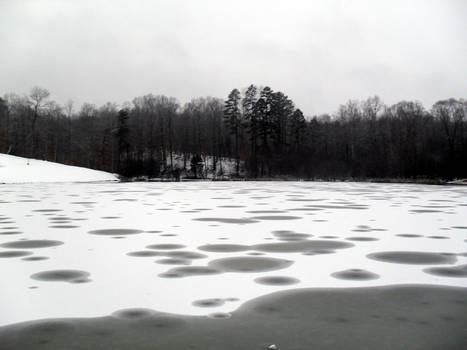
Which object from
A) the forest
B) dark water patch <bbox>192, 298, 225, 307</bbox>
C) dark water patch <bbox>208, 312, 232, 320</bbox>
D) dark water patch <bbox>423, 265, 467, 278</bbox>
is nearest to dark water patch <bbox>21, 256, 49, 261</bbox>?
dark water patch <bbox>192, 298, 225, 307</bbox>

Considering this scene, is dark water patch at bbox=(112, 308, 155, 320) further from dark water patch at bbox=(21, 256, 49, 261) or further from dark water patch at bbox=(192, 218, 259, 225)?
dark water patch at bbox=(192, 218, 259, 225)

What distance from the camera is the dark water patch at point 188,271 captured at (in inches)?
202

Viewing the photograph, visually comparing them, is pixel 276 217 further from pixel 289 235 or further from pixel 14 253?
pixel 14 253

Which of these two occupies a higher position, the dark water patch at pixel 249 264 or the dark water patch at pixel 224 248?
the dark water patch at pixel 224 248

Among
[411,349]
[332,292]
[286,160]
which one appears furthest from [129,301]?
[286,160]

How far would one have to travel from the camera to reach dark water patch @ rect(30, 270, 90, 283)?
4.91m

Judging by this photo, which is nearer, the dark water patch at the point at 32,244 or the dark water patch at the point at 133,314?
the dark water patch at the point at 133,314

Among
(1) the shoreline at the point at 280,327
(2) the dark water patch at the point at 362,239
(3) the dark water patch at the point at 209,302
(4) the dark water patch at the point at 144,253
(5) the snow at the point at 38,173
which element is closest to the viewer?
(1) the shoreline at the point at 280,327

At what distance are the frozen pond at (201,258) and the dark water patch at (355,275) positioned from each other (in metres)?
0.01

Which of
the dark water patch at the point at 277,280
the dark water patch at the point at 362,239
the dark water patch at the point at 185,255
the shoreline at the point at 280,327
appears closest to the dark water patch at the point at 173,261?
the dark water patch at the point at 185,255

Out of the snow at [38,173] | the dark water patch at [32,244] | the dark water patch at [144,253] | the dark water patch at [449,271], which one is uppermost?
the snow at [38,173]

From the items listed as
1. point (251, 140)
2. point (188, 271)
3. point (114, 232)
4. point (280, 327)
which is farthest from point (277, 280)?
point (251, 140)

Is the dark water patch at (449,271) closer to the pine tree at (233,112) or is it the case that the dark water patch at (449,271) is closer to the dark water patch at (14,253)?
the dark water patch at (14,253)

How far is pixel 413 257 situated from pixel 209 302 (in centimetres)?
363
